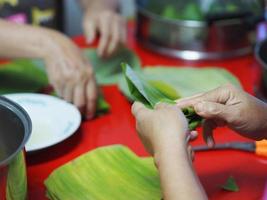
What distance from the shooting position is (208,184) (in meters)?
0.77

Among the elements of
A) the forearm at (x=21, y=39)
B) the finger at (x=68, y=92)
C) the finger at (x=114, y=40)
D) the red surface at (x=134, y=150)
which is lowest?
the red surface at (x=134, y=150)

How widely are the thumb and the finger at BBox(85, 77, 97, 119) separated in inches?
13.1

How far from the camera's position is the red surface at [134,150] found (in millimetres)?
760

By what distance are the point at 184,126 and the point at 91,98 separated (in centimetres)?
36

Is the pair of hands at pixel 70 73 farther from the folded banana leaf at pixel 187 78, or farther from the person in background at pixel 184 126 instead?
the person in background at pixel 184 126

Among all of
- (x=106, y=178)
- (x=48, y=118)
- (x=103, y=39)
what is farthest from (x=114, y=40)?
(x=106, y=178)

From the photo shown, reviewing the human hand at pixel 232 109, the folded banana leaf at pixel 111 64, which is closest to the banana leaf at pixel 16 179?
the human hand at pixel 232 109

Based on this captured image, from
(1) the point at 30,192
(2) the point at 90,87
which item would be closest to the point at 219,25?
(2) the point at 90,87

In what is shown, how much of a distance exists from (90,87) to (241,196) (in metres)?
0.35

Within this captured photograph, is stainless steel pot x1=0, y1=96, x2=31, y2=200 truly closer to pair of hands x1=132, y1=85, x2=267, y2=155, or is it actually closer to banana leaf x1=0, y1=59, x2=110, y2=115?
pair of hands x1=132, y1=85, x2=267, y2=155

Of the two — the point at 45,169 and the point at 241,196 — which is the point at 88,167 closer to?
the point at 45,169

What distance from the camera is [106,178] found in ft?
2.44

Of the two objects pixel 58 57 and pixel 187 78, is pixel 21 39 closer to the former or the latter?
pixel 58 57

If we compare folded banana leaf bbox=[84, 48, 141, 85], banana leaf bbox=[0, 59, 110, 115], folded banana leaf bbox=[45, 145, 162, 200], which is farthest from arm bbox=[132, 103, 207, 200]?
folded banana leaf bbox=[84, 48, 141, 85]
